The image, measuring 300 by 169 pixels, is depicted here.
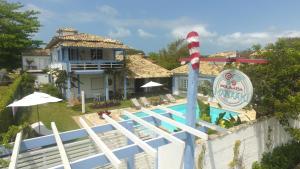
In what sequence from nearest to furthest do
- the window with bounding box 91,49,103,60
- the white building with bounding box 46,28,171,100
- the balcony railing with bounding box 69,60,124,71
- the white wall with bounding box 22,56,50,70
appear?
the balcony railing with bounding box 69,60,124,71 → the white building with bounding box 46,28,171,100 → the window with bounding box 91,49,103,60 → the white wall with bounding box 22,56,50,70

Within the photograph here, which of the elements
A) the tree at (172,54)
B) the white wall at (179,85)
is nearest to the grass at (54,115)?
the white wall at (179,85)

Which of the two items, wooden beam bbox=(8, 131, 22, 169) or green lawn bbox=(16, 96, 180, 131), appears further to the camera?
green lawn bbox=(16, 96, 180, 131)

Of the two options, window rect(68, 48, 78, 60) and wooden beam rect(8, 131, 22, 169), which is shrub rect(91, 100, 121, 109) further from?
wooden beam rect(8, 131, 22, 169)

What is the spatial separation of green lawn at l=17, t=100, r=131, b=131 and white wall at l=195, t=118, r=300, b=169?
11.7 meters

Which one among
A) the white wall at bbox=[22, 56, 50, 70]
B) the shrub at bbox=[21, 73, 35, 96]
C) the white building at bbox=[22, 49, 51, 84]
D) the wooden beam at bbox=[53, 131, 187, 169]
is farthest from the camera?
the white wall at bbox=[22, 56, 50, 70]

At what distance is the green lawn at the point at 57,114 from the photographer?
17344mm

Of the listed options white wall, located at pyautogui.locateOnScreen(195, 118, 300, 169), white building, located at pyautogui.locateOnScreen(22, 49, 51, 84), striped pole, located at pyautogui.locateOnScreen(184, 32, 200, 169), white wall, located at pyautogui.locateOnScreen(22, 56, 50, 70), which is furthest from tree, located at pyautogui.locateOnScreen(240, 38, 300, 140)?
white wall, located at pyautogui.locateOnScreen(22, 56, 50, 70)

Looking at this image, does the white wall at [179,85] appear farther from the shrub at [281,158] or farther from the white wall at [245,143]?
the shrub at [281,158]

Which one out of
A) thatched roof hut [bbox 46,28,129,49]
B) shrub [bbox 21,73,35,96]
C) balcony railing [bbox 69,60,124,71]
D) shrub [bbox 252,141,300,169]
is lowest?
shrub [bbox 252,141,300,169]

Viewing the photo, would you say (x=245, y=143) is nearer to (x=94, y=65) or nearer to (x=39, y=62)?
(x=94, y=65)

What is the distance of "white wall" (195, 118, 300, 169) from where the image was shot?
7.67m

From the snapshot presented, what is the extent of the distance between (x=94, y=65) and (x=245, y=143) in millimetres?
20590

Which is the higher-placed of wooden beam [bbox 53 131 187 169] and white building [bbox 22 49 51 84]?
white building [bbox 22 49 51 84]

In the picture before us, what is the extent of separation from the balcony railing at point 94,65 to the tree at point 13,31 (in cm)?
1158
